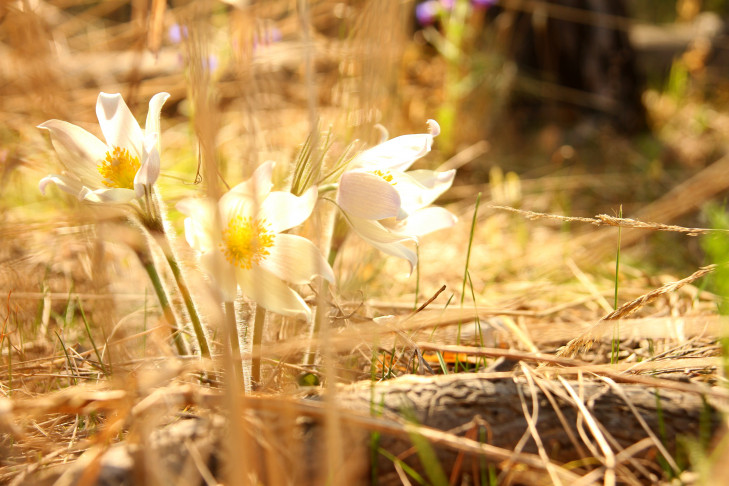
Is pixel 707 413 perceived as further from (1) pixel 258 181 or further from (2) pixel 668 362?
(1) pixel 258 181

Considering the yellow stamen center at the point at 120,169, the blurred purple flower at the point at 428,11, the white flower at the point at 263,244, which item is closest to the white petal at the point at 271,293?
the white flower at the point at 263,244

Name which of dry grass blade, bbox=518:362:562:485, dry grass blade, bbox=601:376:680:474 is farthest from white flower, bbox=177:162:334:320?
dry grass blade, bbox=601:376:680:474

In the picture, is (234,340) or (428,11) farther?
(428,11)

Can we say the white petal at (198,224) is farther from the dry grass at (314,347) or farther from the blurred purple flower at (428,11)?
the blurred purple flower at (428,11)

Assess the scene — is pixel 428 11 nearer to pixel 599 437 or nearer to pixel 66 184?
pixel 66 184

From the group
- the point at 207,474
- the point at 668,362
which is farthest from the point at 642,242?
the point at 207,474

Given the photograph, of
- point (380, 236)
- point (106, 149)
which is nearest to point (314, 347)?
point (380, 236)
